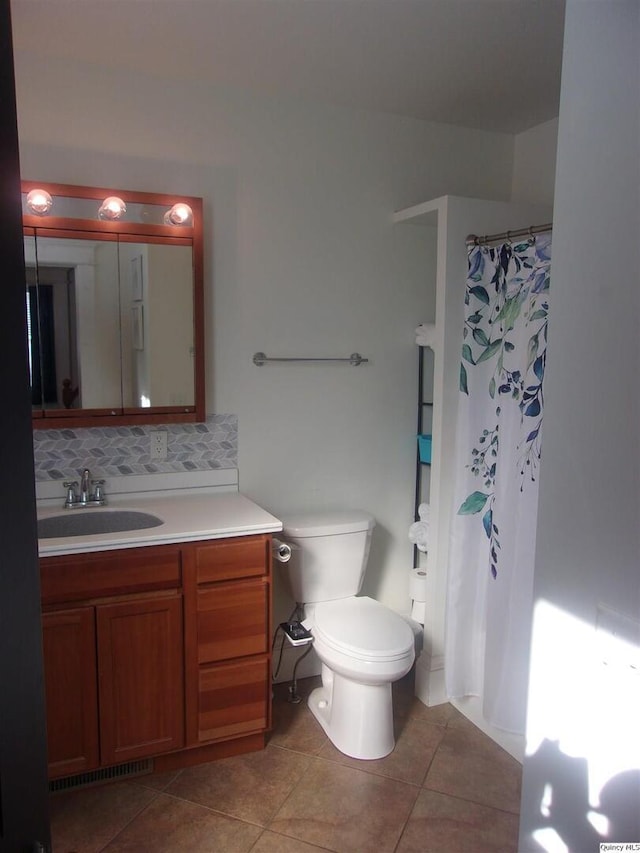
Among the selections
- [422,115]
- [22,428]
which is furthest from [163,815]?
[422,115]

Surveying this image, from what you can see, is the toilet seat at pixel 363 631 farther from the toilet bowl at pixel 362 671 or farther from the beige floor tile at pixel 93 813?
the beige floor tile at pixel 93 813

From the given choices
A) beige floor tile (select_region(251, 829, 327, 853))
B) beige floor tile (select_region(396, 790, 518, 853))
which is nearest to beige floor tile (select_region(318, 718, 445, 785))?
beige floor tile (select_region(396, 790, 518, 853))

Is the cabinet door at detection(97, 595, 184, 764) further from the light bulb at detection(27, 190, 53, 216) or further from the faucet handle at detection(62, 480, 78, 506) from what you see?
the light bulb at detection(27, 190, 53, 216)

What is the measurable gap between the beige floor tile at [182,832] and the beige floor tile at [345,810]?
0.43ft

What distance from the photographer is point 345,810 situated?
7.22 feet

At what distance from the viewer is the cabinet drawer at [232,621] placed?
7.57ft

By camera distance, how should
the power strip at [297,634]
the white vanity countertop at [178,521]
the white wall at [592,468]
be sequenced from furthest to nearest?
the power strip at [297,634] < the white vanity countertop at [178,521] < the white wall at [592,468]

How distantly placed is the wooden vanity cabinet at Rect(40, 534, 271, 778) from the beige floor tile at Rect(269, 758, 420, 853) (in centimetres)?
30

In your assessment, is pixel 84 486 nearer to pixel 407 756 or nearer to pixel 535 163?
pixel 407 756

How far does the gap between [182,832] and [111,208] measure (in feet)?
7.27

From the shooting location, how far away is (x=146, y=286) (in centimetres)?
256

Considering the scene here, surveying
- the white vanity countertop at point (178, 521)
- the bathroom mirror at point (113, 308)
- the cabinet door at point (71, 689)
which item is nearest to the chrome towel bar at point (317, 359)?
the bathroom mirror at point (113, 308)

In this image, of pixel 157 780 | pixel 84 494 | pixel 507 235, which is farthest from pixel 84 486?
pixel 507 235

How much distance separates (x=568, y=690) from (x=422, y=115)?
262cm
